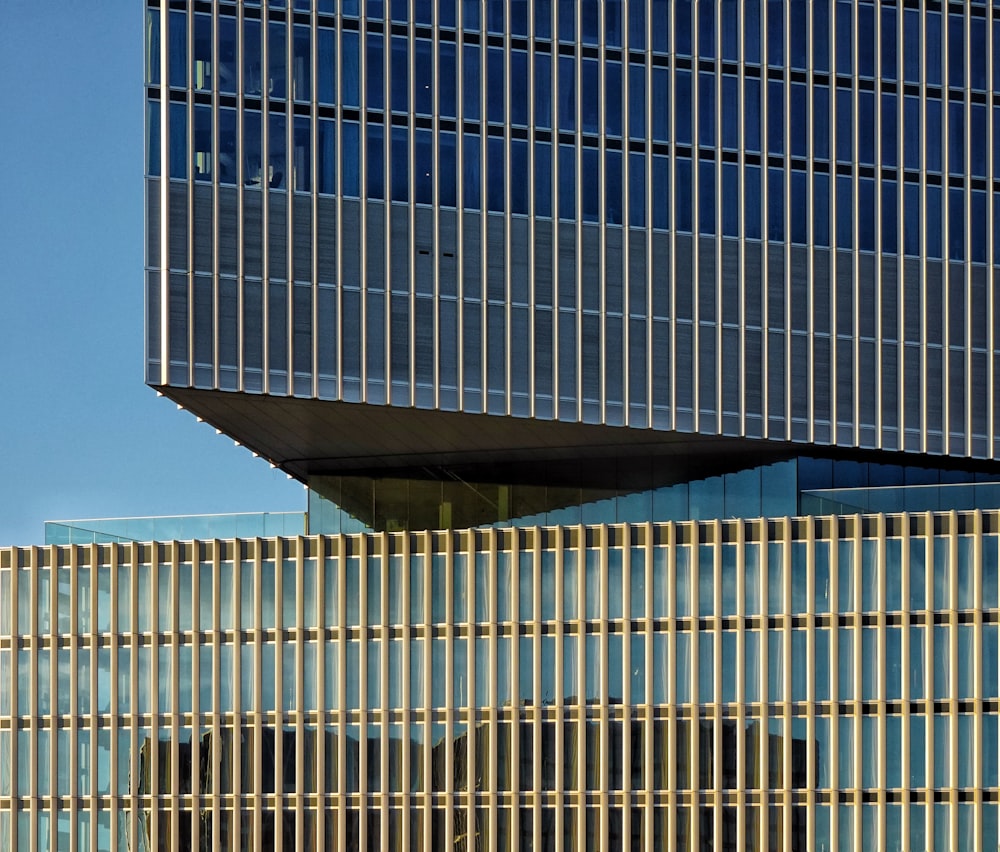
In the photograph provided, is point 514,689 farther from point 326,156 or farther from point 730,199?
point 326,156

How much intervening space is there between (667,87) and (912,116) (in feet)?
27.0

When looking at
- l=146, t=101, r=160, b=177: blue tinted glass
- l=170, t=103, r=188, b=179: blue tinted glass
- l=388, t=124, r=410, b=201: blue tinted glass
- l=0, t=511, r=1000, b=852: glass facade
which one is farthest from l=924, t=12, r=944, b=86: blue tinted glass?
l=146, t=101, r=160, b=177: blue tinted glass

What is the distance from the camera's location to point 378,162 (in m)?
67.6

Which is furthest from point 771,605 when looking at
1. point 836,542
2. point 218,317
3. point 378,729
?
point 218,317

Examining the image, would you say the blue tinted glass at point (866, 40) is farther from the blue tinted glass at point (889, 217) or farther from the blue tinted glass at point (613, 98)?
the blue tinted glass at point (613, 98)

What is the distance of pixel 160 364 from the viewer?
66.1 m

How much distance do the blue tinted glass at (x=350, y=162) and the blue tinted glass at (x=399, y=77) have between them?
1.50 meters

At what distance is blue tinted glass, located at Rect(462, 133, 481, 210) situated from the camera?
224 feet

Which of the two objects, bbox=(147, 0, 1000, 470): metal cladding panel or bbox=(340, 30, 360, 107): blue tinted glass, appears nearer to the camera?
bbox=(147, 0, 1000, 470): metal cladding panel

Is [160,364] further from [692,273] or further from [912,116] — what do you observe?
[912,116]

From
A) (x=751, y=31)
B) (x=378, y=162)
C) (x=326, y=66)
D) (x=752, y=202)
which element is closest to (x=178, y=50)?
(x=326, y=66)

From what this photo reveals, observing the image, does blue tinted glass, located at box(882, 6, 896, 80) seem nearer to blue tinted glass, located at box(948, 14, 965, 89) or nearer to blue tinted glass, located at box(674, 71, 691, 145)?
blue tinted glass, located at box(948, 14, 965, 89)

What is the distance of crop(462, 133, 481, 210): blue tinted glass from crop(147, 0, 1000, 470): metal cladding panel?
0.08m

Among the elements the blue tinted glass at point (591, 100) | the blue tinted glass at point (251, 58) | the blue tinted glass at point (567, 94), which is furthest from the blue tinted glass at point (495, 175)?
the blue tinted glass at point (251, 58)
